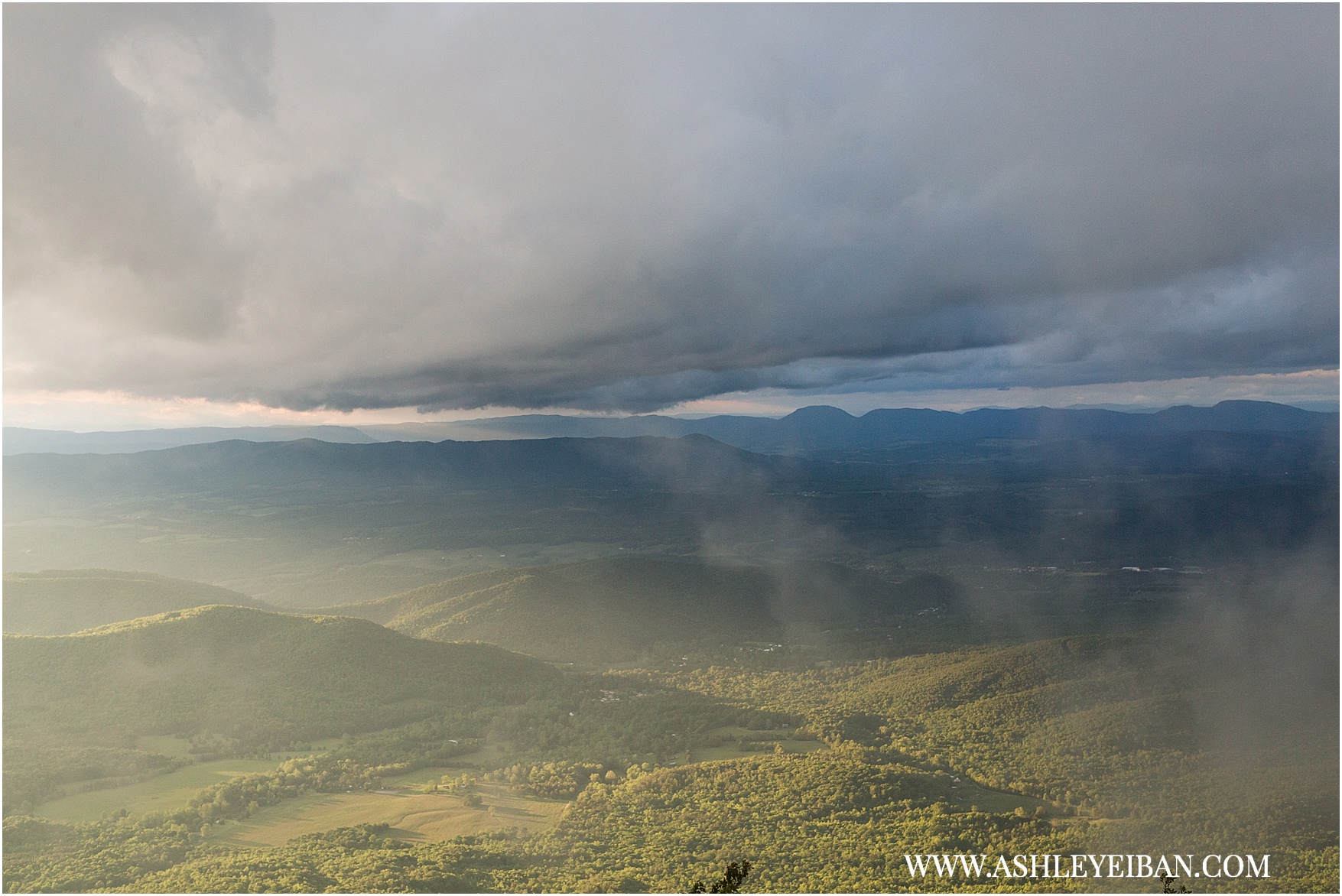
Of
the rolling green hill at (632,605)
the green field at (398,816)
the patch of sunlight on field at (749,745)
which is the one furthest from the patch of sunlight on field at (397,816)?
the rolling green hill at (632,605)

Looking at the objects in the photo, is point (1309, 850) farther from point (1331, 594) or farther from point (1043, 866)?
point (1331, 594)

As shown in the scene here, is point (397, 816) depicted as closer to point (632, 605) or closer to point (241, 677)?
point (241, 677)

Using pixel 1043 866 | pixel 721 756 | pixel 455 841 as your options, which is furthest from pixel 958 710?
pixel 455 841

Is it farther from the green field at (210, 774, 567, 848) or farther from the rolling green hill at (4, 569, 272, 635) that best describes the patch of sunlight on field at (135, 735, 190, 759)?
the rolling green hill at (4, 569, 272, 635)

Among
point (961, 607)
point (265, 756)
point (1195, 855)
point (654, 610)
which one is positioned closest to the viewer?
point (1195, 855)

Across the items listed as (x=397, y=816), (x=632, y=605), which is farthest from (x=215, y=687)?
(x=632, y=605)

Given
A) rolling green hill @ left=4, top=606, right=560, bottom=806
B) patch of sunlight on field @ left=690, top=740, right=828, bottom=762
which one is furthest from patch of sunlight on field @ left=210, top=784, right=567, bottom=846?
patch of sunlight on field @ left=690, top=740, right=828, bottom=762
